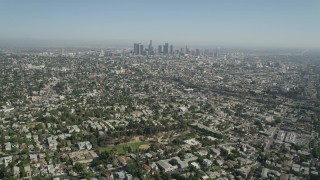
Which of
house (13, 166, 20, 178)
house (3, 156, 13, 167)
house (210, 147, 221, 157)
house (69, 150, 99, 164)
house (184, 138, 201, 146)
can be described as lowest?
house (210, 147, 221, 157)

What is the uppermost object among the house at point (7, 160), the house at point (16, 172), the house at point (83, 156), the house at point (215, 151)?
the house at point (7, 160)

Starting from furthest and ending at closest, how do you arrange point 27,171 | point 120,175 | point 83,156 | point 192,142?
point 192,142
point 83,156
point 27,171
point 120,175

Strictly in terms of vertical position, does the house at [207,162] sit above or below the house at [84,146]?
below

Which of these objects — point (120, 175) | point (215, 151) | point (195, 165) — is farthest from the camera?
point (215, 151)

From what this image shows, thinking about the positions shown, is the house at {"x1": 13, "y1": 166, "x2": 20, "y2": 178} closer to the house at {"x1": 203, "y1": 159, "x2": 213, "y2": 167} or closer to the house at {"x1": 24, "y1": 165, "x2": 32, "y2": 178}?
the house at {"x1": 24, "y1": 165, "x2": 32, "y2": 178}

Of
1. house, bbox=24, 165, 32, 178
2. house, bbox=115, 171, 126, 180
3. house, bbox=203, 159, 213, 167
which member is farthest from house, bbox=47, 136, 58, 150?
house, bbox=203, 159, 213, 167

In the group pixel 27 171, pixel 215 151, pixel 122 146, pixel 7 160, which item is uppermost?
pixel 7 160

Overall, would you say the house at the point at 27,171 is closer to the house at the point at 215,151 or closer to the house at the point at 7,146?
the house at the point at 7,146

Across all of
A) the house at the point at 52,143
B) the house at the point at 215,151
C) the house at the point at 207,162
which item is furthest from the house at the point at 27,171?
the house at the point at 215,151

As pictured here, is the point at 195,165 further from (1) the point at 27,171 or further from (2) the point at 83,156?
(1) the point at 27,171

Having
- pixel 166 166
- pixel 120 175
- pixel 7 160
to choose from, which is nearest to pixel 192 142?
pixel 166 166

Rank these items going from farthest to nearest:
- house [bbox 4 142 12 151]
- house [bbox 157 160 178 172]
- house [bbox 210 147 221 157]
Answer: house [bbox 210 147 221 157] < house [bbox 4 142 12 151] < house [bbox 157 160 178 172]

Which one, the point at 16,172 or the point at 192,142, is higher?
the point at 16,172

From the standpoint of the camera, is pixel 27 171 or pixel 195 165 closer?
pixel 27 171
